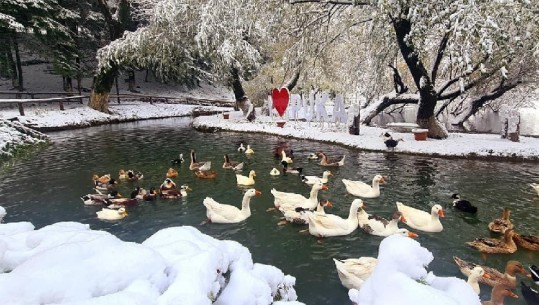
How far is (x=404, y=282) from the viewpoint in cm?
313

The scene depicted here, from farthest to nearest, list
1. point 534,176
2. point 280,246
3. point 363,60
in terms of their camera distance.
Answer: point 363,60
point 534,176
point 280,246

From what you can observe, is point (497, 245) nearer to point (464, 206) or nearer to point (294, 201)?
point (464, 206)

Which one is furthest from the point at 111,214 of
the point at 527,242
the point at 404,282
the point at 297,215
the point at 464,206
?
the point at 527,242

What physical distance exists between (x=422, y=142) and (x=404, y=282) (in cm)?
1456

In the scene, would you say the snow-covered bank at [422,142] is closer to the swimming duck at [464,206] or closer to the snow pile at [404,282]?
the swimming duck at [464,206]

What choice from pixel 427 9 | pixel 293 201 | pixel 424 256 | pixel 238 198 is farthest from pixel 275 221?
pixel 427 9

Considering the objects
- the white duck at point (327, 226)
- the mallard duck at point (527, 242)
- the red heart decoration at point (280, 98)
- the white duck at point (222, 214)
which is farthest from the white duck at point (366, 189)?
the red heart decoration at point (280, 98)

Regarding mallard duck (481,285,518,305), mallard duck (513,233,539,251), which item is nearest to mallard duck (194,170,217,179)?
mallard duck (513,233,539,251)

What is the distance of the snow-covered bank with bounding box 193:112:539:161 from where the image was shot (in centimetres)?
1491

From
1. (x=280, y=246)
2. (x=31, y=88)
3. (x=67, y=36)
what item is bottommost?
(x=280, y=246)

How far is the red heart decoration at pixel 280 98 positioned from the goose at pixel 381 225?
1594 cm

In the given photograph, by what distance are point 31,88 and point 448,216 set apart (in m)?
39.9

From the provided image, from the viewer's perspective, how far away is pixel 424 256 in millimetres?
3449

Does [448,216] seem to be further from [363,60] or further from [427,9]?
[363,60]
